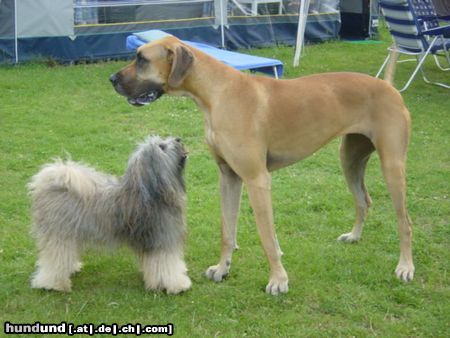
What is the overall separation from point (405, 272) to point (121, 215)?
1.86 meters

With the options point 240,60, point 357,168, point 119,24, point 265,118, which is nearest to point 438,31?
point 240,60

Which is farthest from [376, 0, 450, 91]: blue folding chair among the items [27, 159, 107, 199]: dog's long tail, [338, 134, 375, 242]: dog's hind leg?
[27, 159, 107, 199]: dog's long tail

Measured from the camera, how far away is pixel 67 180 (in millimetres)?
3900

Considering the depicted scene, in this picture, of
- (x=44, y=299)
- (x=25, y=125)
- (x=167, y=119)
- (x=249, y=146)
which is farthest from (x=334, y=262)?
(x=25, y=125)

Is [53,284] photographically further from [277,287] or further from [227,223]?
[277,287]

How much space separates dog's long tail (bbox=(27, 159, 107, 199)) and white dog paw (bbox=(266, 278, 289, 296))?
120 cm

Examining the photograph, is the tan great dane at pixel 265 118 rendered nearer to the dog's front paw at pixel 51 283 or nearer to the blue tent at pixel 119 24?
the dog's front paw at pixel 51 283

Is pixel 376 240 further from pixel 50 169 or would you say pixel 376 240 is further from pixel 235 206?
pixel 50 169

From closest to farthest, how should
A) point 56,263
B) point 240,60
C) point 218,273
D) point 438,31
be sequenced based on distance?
1. point 56,263
2. point 218,273
3. point 438,31
4. point 240,60

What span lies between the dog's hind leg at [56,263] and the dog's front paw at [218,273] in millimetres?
857

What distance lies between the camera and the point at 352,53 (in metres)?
13.2

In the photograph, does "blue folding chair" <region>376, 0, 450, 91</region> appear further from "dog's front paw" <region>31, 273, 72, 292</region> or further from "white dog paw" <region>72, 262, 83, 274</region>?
"dog's front paw" <region>31, 273, 72, 292</region>

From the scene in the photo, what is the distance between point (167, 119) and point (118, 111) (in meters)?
0.80

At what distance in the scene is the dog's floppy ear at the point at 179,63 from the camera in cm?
376
